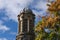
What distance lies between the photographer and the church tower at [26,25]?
240 feet

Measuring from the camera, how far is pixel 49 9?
39.6 meters

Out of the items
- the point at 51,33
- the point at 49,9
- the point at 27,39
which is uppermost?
the point at 49,9

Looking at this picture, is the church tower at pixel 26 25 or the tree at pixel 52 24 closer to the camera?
the tree at pixel 52 24

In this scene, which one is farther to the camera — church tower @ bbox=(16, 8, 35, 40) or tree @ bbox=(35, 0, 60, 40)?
church tower @ bbox=(16, 8, 35, 40)

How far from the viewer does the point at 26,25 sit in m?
74.9

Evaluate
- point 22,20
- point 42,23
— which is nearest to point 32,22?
point 22,20

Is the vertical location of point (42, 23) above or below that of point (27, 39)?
above

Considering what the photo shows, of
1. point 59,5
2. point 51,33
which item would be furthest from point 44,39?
point 59,5

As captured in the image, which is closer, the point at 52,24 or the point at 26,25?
the point at 52,24

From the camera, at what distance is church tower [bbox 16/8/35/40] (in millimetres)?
73125

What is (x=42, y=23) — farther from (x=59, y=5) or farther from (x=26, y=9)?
(x=26, y=9)

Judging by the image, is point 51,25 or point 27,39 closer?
point 51,25

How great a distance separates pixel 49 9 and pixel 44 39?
137 inches

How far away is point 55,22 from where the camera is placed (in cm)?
3875
